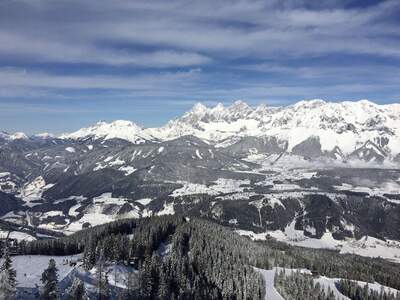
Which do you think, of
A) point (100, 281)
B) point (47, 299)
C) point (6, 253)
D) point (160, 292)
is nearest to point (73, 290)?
point (47, 299)

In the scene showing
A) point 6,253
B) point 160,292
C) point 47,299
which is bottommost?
point 160,292

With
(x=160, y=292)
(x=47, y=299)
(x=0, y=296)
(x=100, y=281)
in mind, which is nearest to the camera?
(x=0, y=296)

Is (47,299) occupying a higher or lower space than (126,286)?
higher

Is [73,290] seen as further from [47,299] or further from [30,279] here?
[30,279]

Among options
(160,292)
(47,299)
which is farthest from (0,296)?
(160,292)

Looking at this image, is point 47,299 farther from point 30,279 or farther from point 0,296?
point 30,279

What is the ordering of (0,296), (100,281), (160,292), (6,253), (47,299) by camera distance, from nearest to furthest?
(0,296), (47,299), (6,253), (100,281), (160,292)

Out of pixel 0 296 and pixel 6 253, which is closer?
pixel 0 296

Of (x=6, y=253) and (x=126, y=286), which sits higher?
(x=6, y=253)

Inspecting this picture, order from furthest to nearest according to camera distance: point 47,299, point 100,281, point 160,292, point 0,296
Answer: point 160,292
point 100,281
point 47,299
point 0,296
